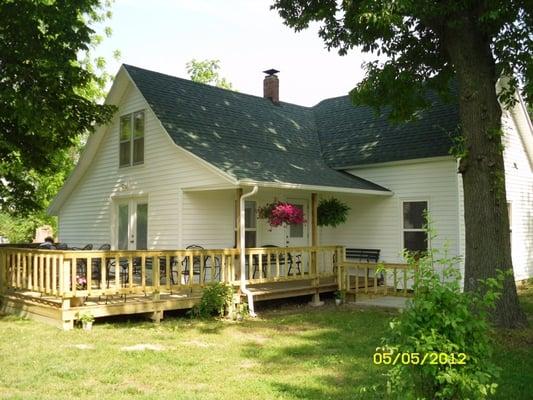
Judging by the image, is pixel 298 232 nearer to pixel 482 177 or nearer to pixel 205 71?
pixel 482 177

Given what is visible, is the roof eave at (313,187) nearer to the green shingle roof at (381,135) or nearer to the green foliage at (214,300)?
the green shingle roof at (381,135)

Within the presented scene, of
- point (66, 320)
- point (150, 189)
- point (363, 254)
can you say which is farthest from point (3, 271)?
point (363, 254)

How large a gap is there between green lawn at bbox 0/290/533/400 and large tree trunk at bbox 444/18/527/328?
108cm

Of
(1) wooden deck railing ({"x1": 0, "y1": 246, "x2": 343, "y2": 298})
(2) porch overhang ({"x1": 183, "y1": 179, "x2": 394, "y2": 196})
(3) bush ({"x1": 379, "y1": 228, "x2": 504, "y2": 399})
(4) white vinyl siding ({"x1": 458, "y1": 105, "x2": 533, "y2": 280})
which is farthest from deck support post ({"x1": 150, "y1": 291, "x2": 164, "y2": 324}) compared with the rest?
(4) white vinyl siding ({"x1": 458, "y1": 105, "x2": 533, "y2": 280})

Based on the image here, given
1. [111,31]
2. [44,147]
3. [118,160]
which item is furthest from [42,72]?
[111,31]

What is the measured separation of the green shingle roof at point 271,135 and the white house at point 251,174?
50 millimetres

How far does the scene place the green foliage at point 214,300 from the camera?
10953mm

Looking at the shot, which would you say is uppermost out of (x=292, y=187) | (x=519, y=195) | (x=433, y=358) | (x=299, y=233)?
(x=519, y=195)

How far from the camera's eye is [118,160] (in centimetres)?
1571

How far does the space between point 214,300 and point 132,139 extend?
645 cm

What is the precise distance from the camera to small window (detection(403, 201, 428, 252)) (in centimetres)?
1461

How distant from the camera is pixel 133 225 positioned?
14.9 metres

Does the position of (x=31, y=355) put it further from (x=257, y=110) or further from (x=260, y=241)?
(x=257, y=110)

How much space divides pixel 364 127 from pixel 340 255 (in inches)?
223
